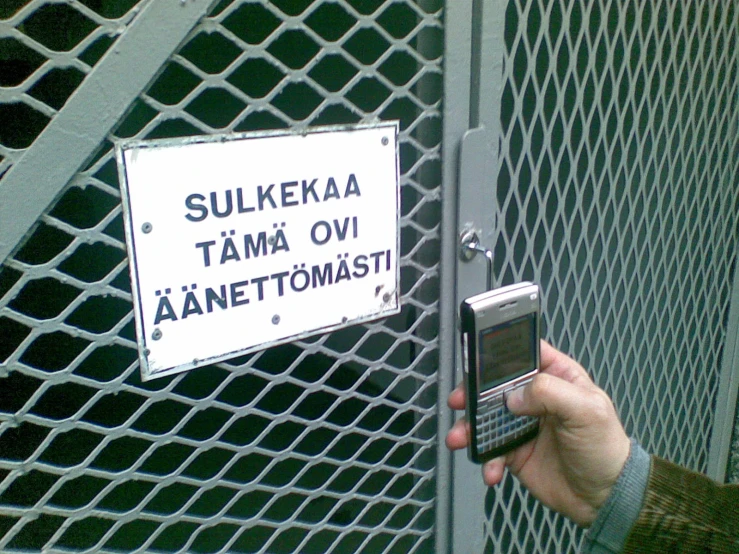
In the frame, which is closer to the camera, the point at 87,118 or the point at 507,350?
A: the point at 87,118

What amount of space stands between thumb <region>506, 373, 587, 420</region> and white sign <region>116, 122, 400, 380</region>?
280 millimetres

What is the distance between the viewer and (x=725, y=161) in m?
1.77

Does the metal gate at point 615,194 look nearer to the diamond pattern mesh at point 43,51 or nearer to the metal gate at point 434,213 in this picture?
the metal gate at point 434,213

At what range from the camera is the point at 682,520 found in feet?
3.23

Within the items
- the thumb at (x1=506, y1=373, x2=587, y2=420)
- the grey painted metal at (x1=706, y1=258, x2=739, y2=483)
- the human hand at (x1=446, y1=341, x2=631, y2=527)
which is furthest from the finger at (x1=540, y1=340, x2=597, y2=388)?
the grey painted metal at (x1=706, y1=258, x2=739, y2=483)

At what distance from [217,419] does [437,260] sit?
2.26 m

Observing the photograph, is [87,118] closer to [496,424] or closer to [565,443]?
[496,424]

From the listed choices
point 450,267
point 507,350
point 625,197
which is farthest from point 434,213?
point 625,197

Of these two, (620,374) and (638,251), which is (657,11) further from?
(620,374)

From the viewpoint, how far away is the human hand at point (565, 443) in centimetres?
99

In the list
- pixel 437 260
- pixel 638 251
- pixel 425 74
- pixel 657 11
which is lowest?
pixel 638 251

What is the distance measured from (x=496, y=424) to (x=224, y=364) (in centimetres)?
48

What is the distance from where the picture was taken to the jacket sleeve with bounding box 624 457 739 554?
0.98 meters

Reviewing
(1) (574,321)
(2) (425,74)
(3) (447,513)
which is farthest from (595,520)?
(2) (425,74)
